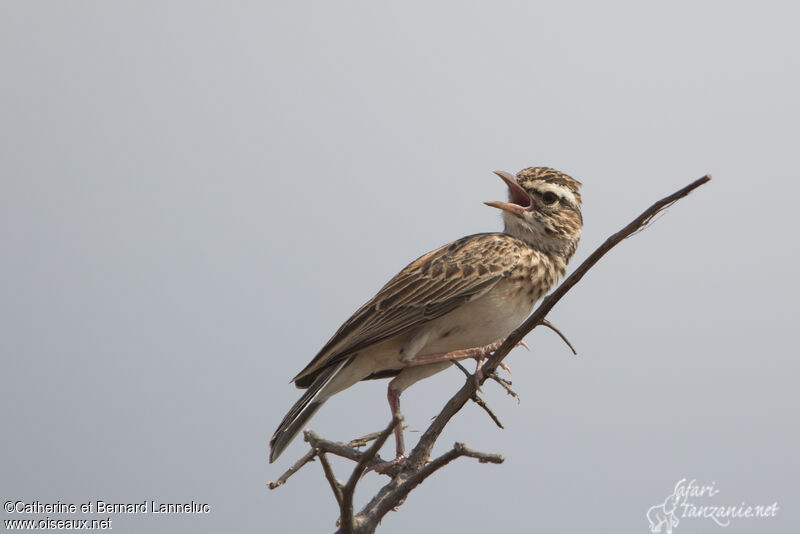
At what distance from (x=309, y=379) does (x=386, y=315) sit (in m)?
0.92

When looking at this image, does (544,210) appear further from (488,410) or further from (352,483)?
(352,483)

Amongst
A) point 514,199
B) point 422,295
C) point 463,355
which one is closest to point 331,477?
point 463,355

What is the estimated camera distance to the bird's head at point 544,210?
863cm

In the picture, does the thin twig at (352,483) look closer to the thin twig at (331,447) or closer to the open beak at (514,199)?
the thin twig at (331,447)

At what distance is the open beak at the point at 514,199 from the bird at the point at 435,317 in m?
0.12

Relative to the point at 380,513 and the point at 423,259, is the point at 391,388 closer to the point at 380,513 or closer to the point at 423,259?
the point at 423,259

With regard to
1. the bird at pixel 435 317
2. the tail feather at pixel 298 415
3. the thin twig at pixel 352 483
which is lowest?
the thin twig at pixel 352 483

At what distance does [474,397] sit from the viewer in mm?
6754

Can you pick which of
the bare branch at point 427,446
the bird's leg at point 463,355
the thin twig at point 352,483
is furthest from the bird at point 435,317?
the thin twig at point 352,483

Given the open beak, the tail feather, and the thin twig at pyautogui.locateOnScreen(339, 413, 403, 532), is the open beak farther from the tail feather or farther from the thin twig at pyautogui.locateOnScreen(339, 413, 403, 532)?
the thin twig at pyautogui.locateOnScreen(339, 413, 403, 532)

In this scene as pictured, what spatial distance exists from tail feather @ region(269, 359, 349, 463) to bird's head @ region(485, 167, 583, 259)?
2.45m

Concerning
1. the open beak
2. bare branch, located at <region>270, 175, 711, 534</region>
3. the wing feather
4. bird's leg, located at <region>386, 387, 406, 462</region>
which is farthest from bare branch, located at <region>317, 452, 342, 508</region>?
the open beak

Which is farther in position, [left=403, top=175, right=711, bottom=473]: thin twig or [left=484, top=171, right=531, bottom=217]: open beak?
[left=484, top=171, right=531, bottom=217]: open beak

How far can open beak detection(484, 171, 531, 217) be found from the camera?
28.4ft
